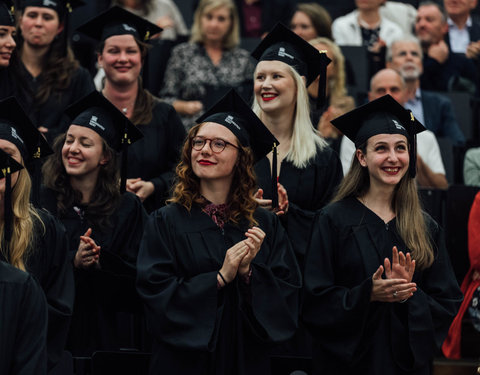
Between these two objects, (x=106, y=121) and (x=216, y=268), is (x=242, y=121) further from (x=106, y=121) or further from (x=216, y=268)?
(x=106, y=121)

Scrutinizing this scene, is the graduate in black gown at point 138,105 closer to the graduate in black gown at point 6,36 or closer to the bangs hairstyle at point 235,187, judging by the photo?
the graduate in black gown at point 6,36

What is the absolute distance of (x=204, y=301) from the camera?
17.9 ft

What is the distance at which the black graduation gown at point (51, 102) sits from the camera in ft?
24.3

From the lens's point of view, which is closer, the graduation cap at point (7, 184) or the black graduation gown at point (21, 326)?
the black graduation gown at point (21, 326)

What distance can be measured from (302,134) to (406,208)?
3.52 feet

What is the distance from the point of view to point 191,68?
937 cm

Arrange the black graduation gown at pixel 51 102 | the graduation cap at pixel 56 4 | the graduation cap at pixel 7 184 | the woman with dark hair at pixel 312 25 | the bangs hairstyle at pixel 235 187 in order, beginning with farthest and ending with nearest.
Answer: the woman with dark hair at pixel 312 25, the graduation cap at pixel 56 4, the black graduation gown at pixel 51 102, the bangs hairstyle at pixel 235 187, the graduation cap at pixel 7 184

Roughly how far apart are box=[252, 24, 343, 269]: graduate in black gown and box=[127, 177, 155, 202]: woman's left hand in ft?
2.48

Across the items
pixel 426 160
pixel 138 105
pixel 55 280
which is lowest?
pixel 55 280

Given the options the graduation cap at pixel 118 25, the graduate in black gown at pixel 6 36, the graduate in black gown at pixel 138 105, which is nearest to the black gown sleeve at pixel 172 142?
the graduate in black gown at pixel 138 105

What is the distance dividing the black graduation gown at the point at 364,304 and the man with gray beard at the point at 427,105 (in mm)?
3638

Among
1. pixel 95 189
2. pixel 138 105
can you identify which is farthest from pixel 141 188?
pixel 138 105

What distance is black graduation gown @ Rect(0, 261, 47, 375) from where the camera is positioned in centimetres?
468

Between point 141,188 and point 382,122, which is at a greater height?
point 382,122
